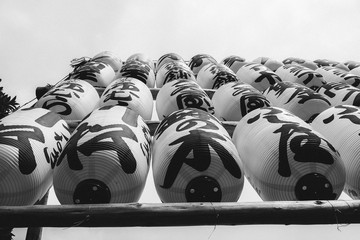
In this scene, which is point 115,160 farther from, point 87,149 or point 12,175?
point 12,175

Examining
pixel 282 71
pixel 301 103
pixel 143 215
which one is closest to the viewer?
pixel 143 215

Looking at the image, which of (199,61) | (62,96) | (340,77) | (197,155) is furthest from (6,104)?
(340,77)

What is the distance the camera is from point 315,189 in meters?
2.05

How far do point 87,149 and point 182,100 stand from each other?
1.70 metres

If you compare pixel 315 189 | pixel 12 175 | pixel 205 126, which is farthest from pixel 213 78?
pixel 12 175

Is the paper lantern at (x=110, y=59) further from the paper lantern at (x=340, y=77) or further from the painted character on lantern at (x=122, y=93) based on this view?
the paper lantern at (x=340, y=77)

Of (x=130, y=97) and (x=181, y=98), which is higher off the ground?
(x=130, y=97)

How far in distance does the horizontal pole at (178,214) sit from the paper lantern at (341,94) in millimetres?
2229

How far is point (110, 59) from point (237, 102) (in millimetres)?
3722

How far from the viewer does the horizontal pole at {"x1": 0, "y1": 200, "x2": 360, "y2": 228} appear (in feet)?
5.97

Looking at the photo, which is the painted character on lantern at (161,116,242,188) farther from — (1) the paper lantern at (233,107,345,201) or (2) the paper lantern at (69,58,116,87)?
(2) the paper lantern at (69,58,116,87)

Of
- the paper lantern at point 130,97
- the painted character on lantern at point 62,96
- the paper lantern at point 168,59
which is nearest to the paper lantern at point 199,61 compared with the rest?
the paper lantern at point 168,59

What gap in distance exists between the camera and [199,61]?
6879 millimetres

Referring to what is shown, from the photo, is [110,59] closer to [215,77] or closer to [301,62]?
[215,77]
